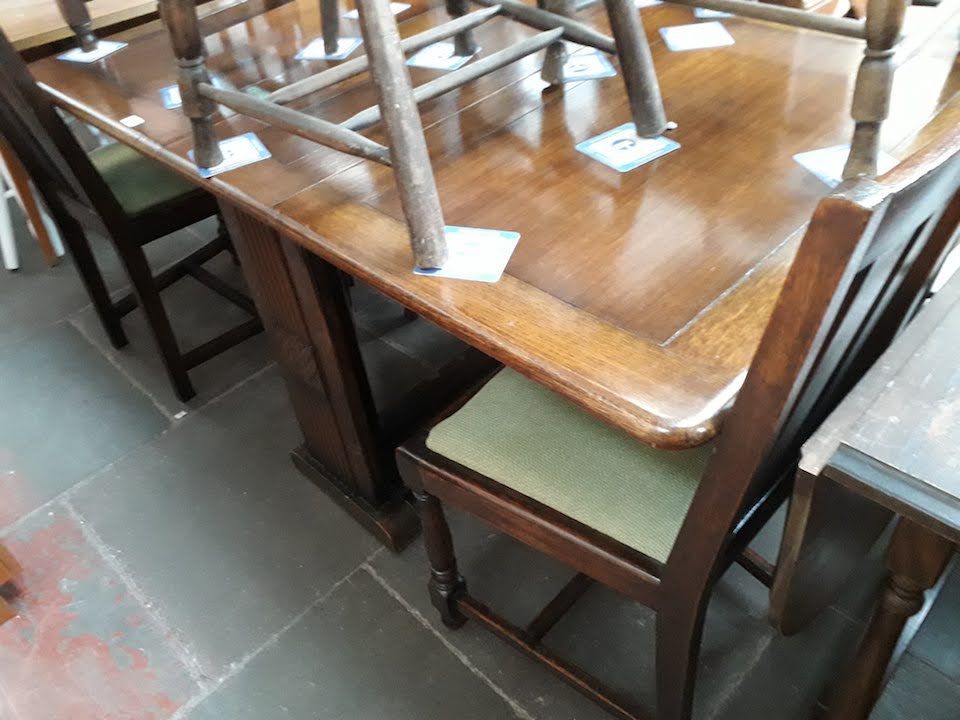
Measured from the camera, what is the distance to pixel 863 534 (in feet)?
3.23

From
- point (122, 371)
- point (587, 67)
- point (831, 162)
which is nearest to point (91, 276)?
point (122, 371)

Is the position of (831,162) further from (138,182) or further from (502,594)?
(138,182)

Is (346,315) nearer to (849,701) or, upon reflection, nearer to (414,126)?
(414,126)

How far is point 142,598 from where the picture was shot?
1489mm

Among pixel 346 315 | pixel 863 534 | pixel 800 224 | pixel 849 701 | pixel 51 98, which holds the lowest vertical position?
pixel 849 701

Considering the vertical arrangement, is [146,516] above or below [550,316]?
below

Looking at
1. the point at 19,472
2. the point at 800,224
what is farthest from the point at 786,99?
the point at 19,472

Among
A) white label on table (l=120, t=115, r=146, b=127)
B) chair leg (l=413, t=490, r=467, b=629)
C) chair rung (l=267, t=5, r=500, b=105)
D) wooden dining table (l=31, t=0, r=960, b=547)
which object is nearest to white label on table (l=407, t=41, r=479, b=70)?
wooden dining table (l=31, t=0, r=960, b=547)

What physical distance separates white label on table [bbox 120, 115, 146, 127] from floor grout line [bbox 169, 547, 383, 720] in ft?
2.93

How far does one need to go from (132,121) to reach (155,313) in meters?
0.61

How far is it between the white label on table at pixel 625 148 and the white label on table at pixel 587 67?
198 millimetres

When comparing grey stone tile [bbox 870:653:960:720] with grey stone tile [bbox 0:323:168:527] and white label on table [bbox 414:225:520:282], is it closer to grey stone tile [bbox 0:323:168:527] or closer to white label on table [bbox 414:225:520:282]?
white label on table [bbox 414:225:520:282]

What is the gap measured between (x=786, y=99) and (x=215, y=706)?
1.34 meters

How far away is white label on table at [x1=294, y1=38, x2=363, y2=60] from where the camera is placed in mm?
1360
